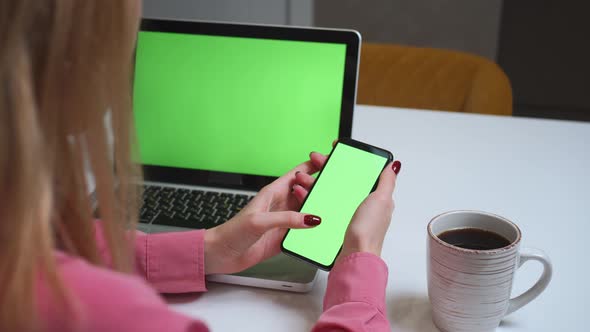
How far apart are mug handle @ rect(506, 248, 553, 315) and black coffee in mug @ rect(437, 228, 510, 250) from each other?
0.02m

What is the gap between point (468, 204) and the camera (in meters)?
0.91

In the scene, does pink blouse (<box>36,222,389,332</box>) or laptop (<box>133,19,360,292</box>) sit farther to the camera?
laptop (<box>133,19,360,292</box>)

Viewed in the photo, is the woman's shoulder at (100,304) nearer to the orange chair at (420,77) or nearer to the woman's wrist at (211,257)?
the woman's wrist at (211,257)

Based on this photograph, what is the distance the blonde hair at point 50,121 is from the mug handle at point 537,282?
41cm

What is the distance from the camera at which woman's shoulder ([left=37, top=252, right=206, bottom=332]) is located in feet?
1.30

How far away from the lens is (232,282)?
2.46 feet

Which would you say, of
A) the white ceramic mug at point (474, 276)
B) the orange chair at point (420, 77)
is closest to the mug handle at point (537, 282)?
the white ceramic mug at point (474, 276)

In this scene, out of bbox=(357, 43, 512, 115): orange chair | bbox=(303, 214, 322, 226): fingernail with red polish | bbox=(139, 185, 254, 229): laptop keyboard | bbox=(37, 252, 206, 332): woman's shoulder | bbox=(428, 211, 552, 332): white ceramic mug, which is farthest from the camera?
bbox=(357, 43, 512, 115): orange chair

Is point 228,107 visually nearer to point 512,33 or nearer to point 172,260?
point 172,260

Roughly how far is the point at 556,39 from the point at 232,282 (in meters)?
2.36

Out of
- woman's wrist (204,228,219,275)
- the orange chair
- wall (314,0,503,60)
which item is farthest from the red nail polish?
wall (314,0,503,60)

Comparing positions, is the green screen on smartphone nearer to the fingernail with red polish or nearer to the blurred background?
the fingernail with red polish

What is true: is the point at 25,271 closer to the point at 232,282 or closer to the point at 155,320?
the point at 155,320

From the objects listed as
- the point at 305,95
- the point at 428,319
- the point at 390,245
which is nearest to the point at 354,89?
the point at 305,95
